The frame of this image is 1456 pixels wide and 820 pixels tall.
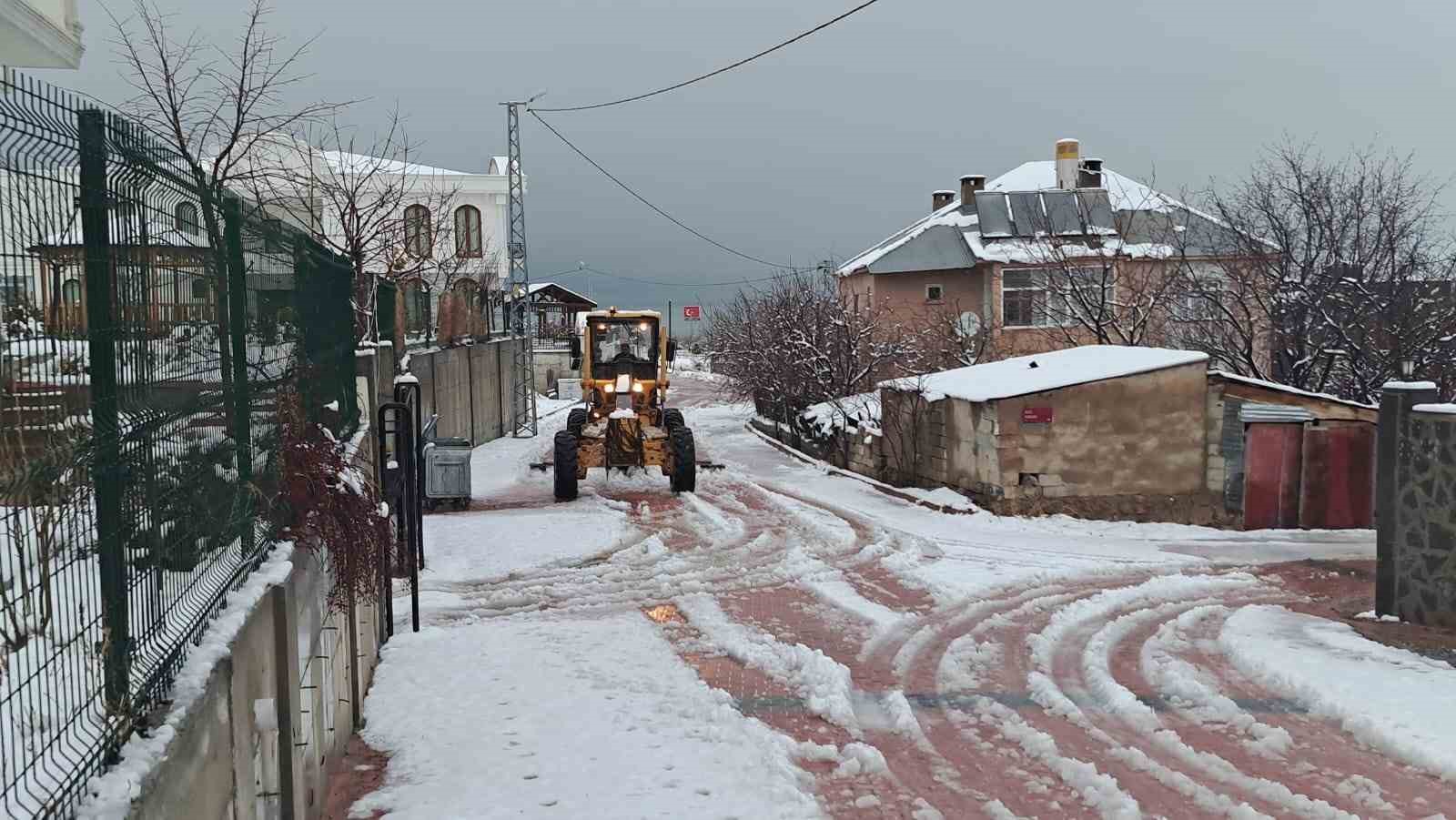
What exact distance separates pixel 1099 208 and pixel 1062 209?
1144 mm

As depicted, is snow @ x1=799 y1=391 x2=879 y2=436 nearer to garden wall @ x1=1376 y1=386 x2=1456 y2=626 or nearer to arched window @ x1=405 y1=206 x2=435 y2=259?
arched window @ x1=405 y1=206 x2=435 y2=259

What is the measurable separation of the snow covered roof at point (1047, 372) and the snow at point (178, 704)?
13.1 meters

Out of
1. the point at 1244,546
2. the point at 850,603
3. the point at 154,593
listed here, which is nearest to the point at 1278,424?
the point at 1244,546

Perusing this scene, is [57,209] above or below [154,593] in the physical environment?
above

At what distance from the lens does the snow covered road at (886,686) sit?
6.42 metres

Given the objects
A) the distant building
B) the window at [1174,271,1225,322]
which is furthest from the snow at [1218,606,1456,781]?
the distant building

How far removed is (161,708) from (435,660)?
5.85 m

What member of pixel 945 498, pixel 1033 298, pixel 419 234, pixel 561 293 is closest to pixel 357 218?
pixel 419 234

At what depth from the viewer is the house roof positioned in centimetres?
3031

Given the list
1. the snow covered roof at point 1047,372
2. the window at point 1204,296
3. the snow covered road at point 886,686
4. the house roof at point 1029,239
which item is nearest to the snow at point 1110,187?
the house roof at point 1029,239

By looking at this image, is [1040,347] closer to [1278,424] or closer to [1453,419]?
[1278,424]

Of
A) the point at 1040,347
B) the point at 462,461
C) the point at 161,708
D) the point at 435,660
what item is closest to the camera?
the point at 161,708

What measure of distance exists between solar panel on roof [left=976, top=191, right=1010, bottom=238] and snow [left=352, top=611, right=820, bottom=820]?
89.6 ft

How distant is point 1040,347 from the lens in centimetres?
3356
